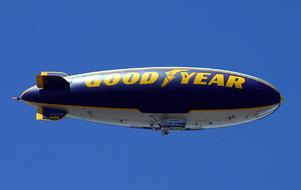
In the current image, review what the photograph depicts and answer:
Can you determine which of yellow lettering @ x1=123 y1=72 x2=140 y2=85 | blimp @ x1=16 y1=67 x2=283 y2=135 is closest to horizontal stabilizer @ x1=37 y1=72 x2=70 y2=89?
blimp @ x1=16 y1=67 x2=283 y2=135

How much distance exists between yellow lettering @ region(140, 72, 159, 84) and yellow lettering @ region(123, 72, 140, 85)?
32 centimetres

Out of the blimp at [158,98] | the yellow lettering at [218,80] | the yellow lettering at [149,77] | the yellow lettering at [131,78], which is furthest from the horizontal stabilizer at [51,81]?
the yellow lettering at [218,80]

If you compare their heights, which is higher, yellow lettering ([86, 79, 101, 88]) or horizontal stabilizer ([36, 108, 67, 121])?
yellow lettering ([86, 79, 101, 88])

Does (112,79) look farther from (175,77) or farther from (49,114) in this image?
(49,114)

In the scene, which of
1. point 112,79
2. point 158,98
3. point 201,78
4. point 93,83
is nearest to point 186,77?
point 201,78

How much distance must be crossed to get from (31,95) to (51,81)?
116cm

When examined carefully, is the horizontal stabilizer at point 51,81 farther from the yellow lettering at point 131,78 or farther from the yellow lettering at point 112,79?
the yellow lettering at point 131,78

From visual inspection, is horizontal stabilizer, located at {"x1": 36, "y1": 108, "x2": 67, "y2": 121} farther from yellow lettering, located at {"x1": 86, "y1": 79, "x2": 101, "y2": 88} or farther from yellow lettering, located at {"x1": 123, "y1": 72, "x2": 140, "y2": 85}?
yellow lettering, located at {"x1": 123, "y1": 72, "x2": 140, "y2": 85}

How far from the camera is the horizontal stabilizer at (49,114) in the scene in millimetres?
39594

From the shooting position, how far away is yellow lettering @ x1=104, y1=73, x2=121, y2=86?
127 feet

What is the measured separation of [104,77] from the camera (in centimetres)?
3922

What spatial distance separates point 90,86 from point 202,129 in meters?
5.70

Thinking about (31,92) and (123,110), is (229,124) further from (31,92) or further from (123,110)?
(31,92)

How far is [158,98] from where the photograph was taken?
37938 mm
